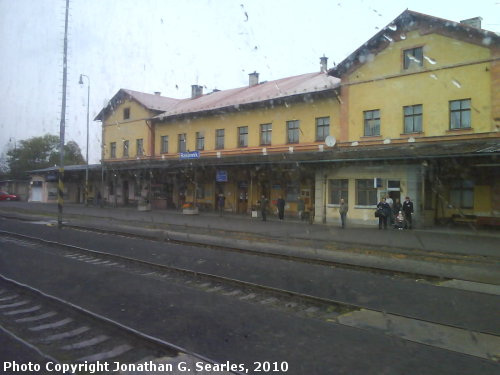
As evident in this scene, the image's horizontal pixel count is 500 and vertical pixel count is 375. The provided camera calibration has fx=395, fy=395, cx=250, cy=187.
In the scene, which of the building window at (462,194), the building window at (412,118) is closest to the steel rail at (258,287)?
the building window at (462,194)

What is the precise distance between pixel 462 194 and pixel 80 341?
20.3 meters

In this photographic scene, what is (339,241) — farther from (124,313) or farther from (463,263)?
(124,313)

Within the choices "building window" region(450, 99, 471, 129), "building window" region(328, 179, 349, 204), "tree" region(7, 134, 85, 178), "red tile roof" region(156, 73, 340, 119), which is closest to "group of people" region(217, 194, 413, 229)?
"building window" region(328, 179, 349, 204)

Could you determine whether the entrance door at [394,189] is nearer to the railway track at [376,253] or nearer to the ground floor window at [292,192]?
the ground floor window at [292,192]

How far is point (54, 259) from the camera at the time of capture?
10.8 m

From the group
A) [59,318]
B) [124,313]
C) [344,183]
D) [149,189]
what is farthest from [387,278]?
[149,189]

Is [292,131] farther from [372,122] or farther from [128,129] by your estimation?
[128,129]

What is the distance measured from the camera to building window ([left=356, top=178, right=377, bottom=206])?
70.8 ft

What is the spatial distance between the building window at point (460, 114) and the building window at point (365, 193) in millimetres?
5000

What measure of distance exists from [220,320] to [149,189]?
29.9m

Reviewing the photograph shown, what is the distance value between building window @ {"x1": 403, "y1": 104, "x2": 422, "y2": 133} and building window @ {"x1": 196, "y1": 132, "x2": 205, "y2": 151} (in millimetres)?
16962

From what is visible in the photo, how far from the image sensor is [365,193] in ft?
71.7

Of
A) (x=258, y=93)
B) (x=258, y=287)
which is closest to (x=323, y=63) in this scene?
(x=258, y=93)

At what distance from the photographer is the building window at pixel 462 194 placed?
20.2 m
